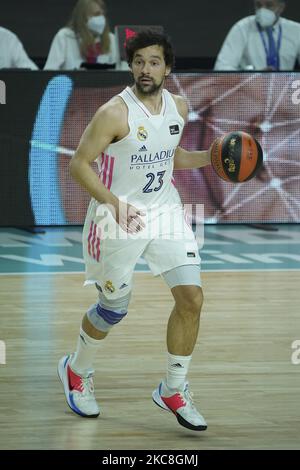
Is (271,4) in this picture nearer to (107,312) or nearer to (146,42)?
(146,42)

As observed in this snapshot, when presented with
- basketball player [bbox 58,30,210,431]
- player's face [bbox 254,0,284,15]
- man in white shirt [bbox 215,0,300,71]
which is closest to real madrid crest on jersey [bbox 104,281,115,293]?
basketball player [bbox 58,30,210,431]

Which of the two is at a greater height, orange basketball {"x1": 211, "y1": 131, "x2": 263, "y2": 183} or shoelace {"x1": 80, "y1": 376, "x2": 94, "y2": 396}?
orange basketball {"x1": 211, "y1": 131, "x2": 263, "y2": 183}

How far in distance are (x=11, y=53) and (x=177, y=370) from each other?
24.5 feet

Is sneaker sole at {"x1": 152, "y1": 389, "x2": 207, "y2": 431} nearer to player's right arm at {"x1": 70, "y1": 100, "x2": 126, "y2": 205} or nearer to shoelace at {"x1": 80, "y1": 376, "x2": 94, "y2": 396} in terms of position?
shoelace at {"x1": 80, "y1": 376, "x2": 94, "y2": 396}

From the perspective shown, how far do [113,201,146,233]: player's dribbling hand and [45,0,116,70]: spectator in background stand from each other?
694cm

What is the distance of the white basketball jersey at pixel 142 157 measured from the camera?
5.42 metres

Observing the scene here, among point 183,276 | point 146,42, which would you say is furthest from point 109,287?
point 146,42

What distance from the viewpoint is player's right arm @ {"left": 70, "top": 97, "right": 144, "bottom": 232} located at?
5.28 meters

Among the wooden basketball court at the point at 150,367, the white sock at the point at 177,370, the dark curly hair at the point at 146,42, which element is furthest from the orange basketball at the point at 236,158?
the wooden basketball court at the point at 150,367

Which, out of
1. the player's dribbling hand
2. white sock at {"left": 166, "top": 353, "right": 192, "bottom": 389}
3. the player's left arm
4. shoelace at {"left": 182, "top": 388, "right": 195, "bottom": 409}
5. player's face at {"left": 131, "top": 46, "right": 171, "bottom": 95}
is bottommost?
shoelace at {"left": 182, "top": 388, "right": 195, "bottom": 409}

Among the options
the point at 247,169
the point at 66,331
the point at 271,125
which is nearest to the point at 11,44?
the point at 271,125

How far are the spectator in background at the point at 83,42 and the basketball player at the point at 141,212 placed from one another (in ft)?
21.6

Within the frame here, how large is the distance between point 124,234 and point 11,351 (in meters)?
1.77

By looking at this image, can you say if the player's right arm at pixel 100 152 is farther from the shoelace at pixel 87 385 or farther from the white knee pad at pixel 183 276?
the shoelace at pixel 87 385
